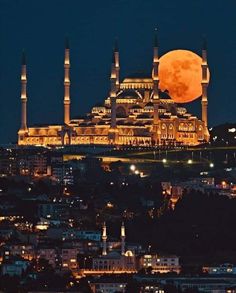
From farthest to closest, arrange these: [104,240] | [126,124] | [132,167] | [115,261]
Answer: [126,124]
[132,167]
[104,240]
[115,261]

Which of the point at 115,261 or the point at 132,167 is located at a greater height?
the point at 132,167

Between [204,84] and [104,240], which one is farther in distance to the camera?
[204,84]

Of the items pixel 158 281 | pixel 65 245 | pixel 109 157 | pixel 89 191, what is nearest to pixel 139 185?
pixel 89 191

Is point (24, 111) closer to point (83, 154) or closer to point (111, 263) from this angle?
point (83, 154)

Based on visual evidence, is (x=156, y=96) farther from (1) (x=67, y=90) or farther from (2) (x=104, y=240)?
(2) (x=104, y=240)

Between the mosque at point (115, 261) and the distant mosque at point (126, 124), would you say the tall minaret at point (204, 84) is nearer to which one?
the distant mosque at point (126, 124)

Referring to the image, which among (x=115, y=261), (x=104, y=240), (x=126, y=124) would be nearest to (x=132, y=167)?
(x=126, y=124)

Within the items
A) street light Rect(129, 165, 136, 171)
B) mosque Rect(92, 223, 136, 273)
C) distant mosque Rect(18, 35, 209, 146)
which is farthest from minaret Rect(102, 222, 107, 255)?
distant mosque Rect(18, 35, 209, 146)

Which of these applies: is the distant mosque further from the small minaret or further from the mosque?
the mosque
